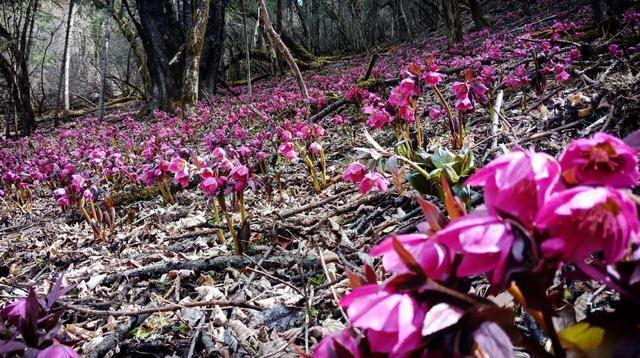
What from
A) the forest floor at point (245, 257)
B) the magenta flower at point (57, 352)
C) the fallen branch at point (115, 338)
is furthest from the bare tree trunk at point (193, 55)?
the magenta flower at point (57, 352)

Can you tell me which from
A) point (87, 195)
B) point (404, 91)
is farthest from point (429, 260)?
point (87, 195)

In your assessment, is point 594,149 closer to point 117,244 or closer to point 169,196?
point 117,244

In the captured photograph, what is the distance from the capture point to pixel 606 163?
20.6 inches

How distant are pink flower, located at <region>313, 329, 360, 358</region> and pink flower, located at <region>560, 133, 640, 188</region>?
0.36 metres

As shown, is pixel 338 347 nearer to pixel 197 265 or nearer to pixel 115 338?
pixel 115 338

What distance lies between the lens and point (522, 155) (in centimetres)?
53

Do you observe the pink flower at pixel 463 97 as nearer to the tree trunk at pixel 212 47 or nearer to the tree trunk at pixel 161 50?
the tree trunk at pixel 161 50

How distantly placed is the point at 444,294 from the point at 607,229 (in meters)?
0.19

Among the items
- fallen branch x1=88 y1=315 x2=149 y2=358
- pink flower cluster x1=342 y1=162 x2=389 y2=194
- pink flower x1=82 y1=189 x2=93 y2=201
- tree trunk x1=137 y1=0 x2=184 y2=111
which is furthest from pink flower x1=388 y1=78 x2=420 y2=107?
tree trunk x1=137 y1=0 x2=184 y2=111

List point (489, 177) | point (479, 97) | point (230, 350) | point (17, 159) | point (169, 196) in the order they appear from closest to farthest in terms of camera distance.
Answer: point (489, 177), point (230, 350), point (479, 97), point (169, 196), point (17, 159)

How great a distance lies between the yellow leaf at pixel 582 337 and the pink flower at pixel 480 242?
155 mm

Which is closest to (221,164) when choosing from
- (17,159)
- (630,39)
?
(630,39)

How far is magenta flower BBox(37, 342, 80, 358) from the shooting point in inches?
37.0

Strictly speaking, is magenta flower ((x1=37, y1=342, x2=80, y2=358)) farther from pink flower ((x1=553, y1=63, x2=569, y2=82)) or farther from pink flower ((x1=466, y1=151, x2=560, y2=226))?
pink flower ((x1=553, y1=63, x2=569, y2=82))
